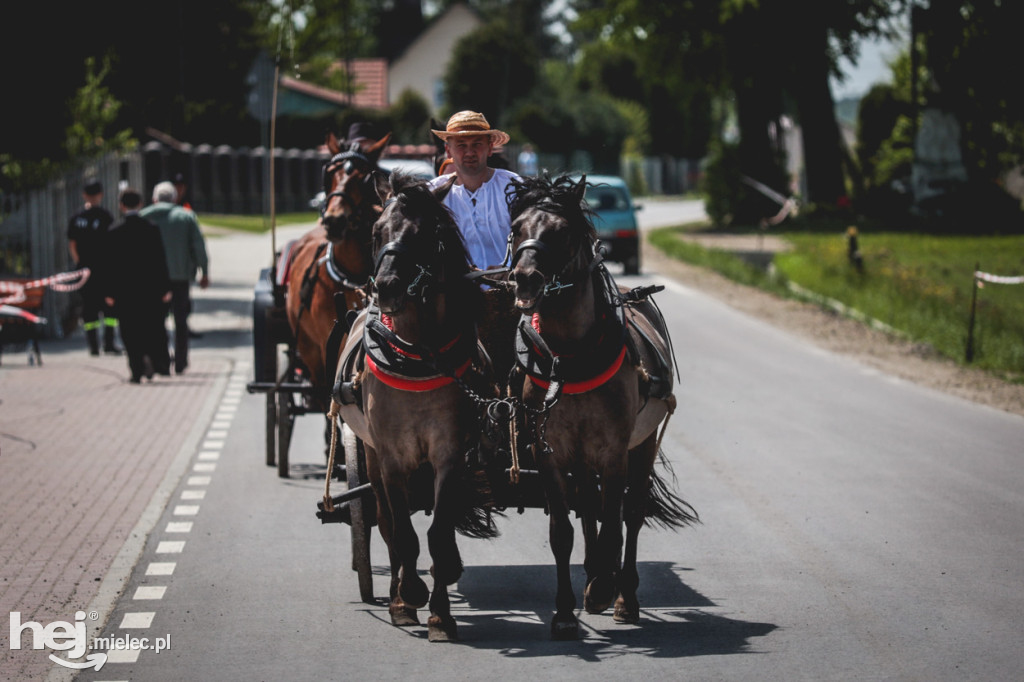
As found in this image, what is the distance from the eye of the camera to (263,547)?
871cm

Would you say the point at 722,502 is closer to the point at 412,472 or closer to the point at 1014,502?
the point at 1014,502

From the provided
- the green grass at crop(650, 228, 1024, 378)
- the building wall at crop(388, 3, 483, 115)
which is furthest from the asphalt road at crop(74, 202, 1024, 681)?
the building wall at crop(388, 3, 483, 115)

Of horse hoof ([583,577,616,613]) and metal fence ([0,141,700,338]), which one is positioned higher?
metal fence ([0,141,700,338])

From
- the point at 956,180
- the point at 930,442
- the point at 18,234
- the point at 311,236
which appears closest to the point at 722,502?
the point at 930,442

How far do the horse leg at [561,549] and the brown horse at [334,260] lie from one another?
2536 millimetres

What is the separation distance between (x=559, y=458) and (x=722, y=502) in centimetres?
355

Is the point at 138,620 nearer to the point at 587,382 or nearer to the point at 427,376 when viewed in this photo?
the point at 427,376

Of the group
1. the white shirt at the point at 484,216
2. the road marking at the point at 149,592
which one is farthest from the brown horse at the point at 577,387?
the road marking at the point at 149,592

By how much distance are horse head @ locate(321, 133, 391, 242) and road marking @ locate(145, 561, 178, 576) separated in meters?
2.43

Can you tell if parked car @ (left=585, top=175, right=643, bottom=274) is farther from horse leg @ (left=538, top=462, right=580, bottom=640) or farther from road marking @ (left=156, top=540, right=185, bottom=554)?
horse leg @ (left=538, top=462, right=580, bottom=640)

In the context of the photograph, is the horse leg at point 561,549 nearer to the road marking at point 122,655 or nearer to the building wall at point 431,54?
the road marking at point 122,655

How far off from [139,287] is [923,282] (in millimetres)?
13589

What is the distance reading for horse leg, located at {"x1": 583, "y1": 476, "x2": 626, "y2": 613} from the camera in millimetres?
6680

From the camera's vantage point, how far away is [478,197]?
7363mm
